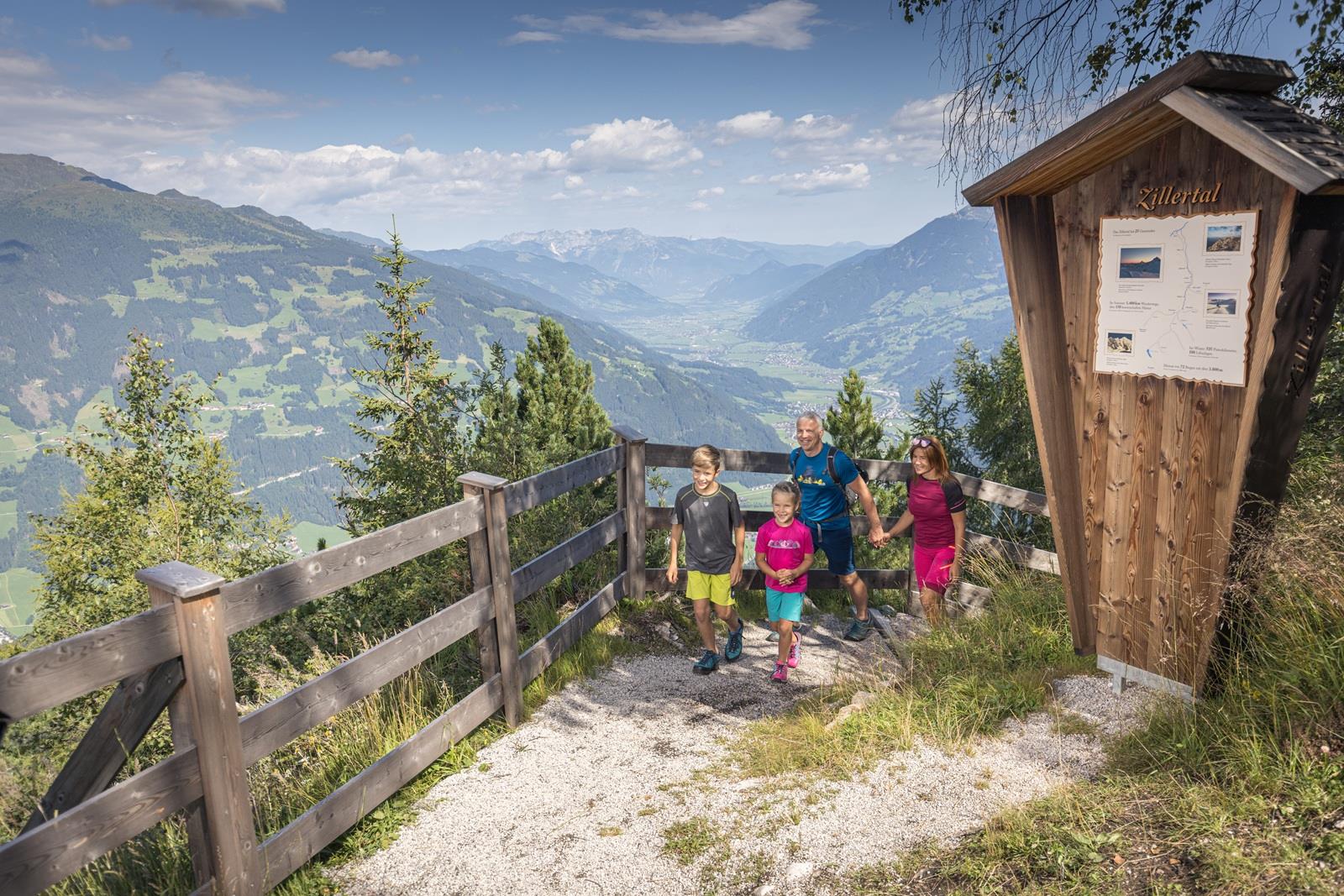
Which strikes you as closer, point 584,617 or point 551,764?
point 551,764

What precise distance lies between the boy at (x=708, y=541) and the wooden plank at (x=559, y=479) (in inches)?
27.7

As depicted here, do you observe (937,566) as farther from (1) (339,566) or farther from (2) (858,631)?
(1) (339,566)

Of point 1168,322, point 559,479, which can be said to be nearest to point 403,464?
point 559,479

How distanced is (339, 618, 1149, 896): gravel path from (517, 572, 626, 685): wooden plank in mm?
366

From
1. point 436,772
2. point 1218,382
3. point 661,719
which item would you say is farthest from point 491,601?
point 1218,382

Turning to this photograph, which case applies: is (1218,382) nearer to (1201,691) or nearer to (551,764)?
(1201,691)

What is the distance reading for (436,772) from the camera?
14.1 ft

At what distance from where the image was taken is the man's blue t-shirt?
6.38 metres

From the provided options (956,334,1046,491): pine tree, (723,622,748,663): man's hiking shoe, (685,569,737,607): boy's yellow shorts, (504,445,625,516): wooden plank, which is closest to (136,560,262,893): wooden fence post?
(504,445,625,516): wooden plank

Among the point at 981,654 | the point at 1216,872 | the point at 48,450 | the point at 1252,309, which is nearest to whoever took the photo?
the point at 1216,872

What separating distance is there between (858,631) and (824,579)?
580 mm

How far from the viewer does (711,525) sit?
225 inches

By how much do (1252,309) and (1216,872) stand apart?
2.32 meters

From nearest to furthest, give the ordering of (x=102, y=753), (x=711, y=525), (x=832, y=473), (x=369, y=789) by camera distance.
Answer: (x=102, y=753) < (x=369, y=789) < (x=711, y=525) < (x=832, y=473)
